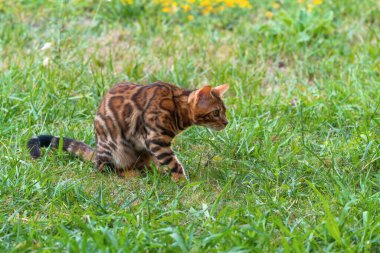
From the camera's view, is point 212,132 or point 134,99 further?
point 212,132

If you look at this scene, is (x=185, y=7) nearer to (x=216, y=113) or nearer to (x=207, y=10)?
(x=207, y=10)

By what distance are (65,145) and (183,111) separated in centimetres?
104

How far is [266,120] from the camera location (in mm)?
6832

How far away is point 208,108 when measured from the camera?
576cm

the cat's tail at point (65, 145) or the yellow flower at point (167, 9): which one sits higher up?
the yellow flower at point (167, 9)

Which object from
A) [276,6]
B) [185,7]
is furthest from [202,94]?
[276,6]

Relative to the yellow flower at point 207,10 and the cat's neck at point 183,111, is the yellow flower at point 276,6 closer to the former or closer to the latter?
the yellow flower at point 207,10

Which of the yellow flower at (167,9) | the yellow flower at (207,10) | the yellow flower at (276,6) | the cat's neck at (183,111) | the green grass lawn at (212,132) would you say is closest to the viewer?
the green grass lawn at (212,132)

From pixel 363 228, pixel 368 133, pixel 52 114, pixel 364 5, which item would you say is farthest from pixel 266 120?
pixel 364 5

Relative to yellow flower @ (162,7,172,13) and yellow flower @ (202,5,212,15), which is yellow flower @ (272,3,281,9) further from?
yellow flower @ (162,7,172,13)

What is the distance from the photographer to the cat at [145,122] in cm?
565

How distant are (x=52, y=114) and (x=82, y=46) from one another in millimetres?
1685

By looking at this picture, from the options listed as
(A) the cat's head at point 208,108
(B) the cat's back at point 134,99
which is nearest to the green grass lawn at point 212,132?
(A) the cat's head at point 208,108

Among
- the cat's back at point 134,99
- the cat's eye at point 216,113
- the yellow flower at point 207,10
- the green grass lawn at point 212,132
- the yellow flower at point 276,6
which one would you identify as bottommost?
the green grass lawn at point 212,132
